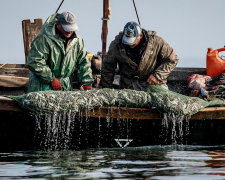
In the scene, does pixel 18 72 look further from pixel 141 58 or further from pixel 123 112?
pixel 123 112

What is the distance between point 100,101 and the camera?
7.52m

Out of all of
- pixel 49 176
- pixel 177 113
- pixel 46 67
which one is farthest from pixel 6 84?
pixel 49 176

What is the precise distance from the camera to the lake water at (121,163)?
18.4 ft

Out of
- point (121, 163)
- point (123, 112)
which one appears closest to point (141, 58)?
point (123, 112)

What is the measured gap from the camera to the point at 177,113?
7766 millimetres

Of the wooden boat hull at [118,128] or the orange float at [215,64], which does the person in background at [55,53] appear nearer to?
the wooden boat hull at [118,128]

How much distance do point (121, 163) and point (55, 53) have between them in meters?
2.74

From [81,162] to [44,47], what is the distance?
2505mm

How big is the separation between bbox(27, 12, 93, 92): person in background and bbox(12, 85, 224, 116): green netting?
1025mm

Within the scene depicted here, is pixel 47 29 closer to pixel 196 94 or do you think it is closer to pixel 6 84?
pixel 6 84

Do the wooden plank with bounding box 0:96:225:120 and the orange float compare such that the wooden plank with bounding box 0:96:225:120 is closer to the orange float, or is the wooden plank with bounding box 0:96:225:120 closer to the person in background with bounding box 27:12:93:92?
the person in background with bounding box 27:12:93:92

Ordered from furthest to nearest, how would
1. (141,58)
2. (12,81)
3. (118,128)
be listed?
(12,81) → (141,58) → (118,128)

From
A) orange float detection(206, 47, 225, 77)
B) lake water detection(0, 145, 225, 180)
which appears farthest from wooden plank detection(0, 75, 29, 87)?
orange float detection(206, 47, 225, 77)

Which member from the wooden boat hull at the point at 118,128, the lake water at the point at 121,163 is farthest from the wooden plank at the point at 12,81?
the lake water at the point at 121,163
